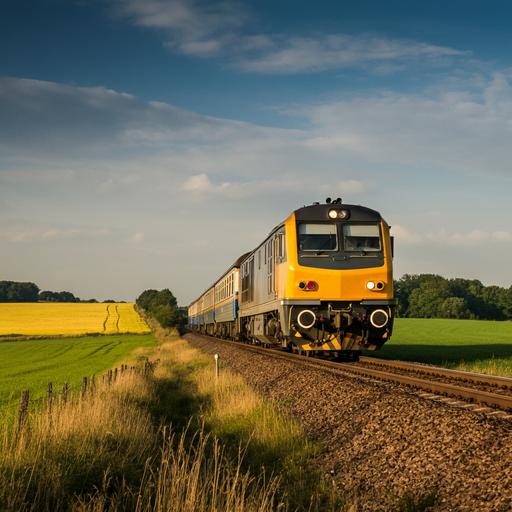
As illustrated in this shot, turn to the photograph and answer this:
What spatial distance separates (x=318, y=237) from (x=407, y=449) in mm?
7764

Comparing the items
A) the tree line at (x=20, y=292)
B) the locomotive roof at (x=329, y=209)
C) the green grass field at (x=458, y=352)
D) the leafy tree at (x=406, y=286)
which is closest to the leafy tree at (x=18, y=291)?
the tree line at (x=20, y=292)

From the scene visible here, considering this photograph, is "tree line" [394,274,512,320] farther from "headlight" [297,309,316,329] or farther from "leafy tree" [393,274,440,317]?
"headlight" [297,309,316,329]

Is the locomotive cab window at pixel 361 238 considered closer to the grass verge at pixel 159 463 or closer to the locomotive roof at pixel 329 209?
the locomotive roof at pixel 329 209

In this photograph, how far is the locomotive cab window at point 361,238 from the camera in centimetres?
1274

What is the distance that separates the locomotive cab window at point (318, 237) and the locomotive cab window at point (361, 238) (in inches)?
12.2

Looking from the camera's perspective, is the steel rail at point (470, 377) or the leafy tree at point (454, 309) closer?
the steel rail at point (470, 377)

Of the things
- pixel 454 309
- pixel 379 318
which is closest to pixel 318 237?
pixel 379 318

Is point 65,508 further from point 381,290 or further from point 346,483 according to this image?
point 381,290

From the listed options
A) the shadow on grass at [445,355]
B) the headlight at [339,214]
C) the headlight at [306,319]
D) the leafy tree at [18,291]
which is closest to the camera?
the headlight at [306,319]

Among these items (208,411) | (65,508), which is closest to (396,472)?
(65,508)

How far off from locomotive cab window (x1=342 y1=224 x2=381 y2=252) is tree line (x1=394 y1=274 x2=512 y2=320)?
8329 centimetres

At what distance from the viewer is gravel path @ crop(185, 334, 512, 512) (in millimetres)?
4469

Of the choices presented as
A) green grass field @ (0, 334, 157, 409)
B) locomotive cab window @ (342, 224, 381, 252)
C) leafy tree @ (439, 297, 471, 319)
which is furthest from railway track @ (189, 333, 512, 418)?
leafy tree @ (439, 297, 471, 319)

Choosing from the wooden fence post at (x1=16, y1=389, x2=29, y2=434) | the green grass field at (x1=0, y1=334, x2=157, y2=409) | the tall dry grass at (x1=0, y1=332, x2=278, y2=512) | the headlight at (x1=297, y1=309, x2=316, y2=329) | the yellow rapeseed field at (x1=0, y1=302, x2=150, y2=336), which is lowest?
the green grass field at (x1=0, y1=334, x2=157, y2=409)
